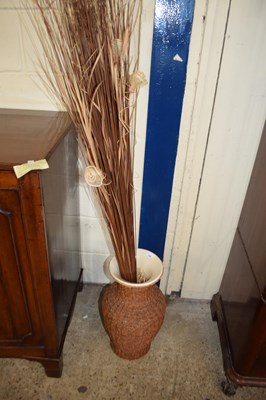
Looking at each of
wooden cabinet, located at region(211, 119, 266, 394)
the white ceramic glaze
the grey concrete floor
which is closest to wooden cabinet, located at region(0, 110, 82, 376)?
the grey concrete floor

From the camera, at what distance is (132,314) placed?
115 centimetres

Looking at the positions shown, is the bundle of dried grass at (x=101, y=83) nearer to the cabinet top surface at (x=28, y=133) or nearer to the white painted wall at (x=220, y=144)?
the cabinet top surface at (x=28, y=133)

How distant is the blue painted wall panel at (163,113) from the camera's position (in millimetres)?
1037

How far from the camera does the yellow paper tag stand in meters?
0.77

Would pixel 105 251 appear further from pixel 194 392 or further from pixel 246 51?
pixel 246 51

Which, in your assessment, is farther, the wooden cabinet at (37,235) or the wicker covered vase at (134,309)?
the wicker covered vase at (134,309)

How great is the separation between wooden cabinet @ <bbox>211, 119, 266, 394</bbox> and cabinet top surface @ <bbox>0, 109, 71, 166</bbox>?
79 centimetres

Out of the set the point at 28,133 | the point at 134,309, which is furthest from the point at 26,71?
the point at 134,309

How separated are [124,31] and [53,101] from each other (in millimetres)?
547

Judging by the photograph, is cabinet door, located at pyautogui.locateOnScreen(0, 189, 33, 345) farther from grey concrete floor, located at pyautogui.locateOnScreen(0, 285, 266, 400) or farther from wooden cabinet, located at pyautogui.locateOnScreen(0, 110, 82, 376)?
grey concrete floor, located at pyautogui.locateOnScreen(0, 285, 266, 400)

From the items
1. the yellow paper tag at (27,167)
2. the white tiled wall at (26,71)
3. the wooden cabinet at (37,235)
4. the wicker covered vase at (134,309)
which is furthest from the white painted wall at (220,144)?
the yellow paper tag at (27,167)

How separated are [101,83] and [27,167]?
0.30 meters

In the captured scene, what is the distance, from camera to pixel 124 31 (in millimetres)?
777

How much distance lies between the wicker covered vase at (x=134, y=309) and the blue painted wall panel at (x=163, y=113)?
224mm
